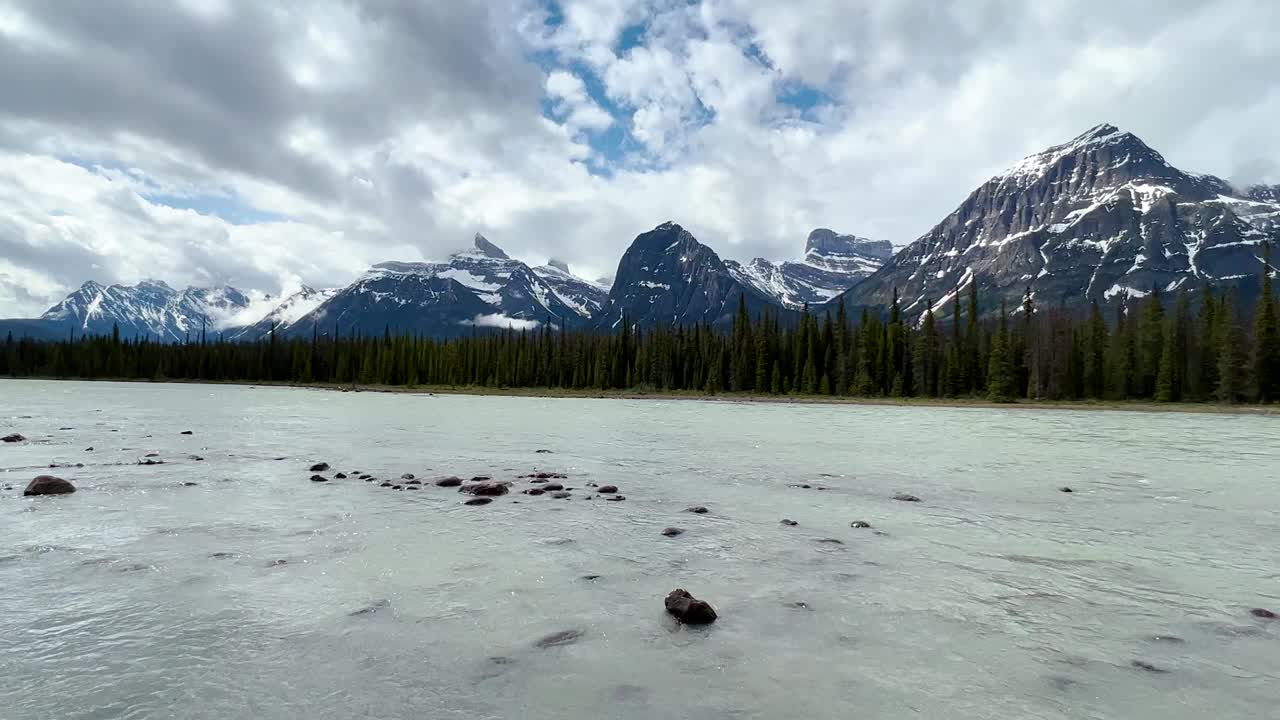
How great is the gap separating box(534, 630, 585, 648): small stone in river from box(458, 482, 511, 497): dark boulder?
1166 centimetres

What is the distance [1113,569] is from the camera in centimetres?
1316

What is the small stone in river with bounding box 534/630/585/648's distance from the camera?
9.12 metres

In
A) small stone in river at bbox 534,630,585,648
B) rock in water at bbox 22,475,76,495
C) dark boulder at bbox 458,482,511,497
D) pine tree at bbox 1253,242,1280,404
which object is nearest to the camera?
small stone in river at bbox 534,630,585,648

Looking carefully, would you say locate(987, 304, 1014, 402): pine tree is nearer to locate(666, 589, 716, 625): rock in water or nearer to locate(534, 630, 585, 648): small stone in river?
locate(666, 589, 716, 625): rock in water

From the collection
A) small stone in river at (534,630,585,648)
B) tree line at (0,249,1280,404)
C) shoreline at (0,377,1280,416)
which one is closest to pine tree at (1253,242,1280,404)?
tree line at (0,249,1280,404)

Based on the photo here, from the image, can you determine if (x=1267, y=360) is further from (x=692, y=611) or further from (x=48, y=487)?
(x=48, y=487)

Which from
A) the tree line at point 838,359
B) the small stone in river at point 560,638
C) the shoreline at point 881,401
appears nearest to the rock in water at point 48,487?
the small stone in river at point 560,638

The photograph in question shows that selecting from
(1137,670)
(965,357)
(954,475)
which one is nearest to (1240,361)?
(965,357)

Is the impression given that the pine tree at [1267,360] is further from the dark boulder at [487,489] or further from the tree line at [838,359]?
the dark boulder at [487,489]

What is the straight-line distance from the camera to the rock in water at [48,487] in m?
18.9

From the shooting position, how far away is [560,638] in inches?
368

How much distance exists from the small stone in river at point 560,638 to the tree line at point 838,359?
125809mm

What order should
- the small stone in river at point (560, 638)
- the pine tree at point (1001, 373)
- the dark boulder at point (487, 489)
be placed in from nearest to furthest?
the small stone in river at point (560, 638)
the dark boulder at point (487, 489)
the pine tree at point (1001, 373)

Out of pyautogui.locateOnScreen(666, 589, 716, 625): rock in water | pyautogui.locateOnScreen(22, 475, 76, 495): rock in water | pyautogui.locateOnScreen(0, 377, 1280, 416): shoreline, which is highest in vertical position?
pyautogui.locateOnScreen(0, 377, 1280, 416): shoreline
